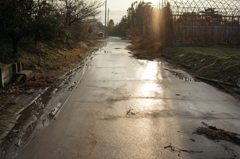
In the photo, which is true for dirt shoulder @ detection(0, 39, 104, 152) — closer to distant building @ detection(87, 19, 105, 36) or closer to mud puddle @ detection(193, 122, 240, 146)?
mud puddle @ detection(193, 122, 240, 146)

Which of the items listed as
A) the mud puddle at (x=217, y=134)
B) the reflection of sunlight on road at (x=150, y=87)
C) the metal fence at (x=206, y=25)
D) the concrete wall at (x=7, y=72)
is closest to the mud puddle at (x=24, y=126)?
the concrete wall at (x=7, y=72)

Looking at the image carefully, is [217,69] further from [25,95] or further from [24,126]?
[24,126]

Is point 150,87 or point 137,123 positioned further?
point 150,87

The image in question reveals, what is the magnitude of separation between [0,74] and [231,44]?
68.5 feet

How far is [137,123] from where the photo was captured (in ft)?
18.1

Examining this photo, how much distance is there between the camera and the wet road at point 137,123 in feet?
13.7

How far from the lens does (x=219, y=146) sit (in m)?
4.42

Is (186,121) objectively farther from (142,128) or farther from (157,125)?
(142,128)

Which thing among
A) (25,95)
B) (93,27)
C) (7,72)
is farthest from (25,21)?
(93,27)

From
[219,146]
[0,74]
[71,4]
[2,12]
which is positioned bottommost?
[219,146]

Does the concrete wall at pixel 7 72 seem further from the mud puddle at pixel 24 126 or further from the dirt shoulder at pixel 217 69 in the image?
the dirt shoulder at pixel 217 69

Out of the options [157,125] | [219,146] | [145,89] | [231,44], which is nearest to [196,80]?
[145,89]

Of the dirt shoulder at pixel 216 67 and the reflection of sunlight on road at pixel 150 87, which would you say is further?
the dirt shoulder at pixel 216 67

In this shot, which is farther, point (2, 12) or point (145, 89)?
point (2, 12)
